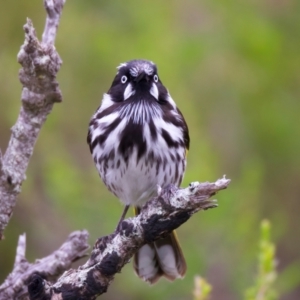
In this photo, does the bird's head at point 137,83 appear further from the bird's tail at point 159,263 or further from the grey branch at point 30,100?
the bird's tail at point 159,263

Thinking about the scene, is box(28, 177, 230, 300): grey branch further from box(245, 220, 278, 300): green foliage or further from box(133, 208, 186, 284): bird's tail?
box(133, 208, 186, 284): bird's tail

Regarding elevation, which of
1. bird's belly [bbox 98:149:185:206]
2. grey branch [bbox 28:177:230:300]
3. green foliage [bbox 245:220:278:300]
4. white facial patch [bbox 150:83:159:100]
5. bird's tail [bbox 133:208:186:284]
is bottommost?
grey branch [bbox 28:177:230:300]

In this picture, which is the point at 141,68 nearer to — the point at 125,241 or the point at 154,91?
the point at 154,91

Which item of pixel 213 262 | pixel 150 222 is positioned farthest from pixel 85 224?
pixel 150 222

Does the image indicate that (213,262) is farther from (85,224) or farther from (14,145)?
(14,145)

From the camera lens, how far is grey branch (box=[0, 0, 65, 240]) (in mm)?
3803

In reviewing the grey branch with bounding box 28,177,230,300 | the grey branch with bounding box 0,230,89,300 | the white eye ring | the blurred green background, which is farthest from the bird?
the blurred green background

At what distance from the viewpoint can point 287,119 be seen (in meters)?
7.65

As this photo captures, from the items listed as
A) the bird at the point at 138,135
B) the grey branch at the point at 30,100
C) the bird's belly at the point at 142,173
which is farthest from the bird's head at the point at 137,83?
the grey branch at the point at 30,100

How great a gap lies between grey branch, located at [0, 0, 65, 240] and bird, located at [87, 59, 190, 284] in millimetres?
639

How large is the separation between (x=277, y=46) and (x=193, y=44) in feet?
2.69

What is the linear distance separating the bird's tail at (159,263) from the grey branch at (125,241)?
1402 mm

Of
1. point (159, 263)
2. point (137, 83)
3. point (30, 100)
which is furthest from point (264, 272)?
point (30, 100)

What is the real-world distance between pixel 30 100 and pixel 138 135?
78 cm
